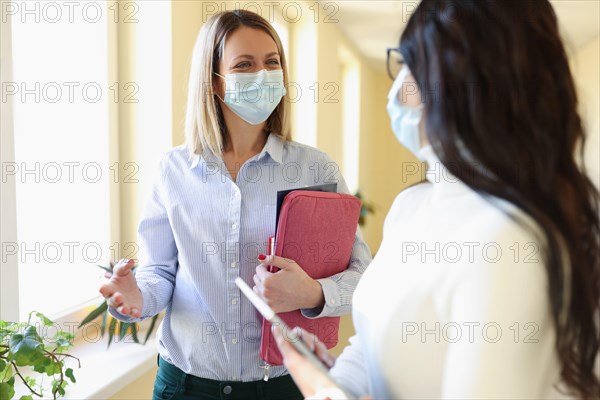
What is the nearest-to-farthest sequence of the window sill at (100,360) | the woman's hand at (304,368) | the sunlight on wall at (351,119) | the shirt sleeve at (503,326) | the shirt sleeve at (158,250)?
the shirt sleeve at (503,326) → the woman's hand at (304,368) → the shirt sleeve at (158,250) → the window sill at (100,360) → the sunlight on wall at (351,119)

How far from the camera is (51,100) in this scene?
7.21 feet

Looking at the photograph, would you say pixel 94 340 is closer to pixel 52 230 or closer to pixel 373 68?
pixel 52 230

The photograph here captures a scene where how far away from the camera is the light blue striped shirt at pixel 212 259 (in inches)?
54.8

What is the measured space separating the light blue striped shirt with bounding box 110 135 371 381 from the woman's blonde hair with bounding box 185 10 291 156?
47 millimetres

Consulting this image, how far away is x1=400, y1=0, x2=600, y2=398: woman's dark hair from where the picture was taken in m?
0.75

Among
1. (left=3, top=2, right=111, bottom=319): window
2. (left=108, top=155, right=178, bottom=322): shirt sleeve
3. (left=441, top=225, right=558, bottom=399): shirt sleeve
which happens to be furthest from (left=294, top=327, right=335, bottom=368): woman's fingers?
(left=3, top=2, right=111, bottom=319): window

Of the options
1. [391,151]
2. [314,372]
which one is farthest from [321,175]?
[391,151]

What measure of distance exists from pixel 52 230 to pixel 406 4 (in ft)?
9.84

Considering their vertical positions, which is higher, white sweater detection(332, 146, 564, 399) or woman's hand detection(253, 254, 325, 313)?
white sweater detection(332, 146, 564, 399)

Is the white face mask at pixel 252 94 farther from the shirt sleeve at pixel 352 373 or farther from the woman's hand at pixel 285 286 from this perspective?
the shirt sleeve at pixel 352 373

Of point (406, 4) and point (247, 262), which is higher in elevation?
point (406, 4)

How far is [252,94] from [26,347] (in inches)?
30.7

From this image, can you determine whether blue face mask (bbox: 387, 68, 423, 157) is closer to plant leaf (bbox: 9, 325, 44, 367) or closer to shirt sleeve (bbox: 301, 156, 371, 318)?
shirt sleeve (bbox: 301, 156, 371, 318)

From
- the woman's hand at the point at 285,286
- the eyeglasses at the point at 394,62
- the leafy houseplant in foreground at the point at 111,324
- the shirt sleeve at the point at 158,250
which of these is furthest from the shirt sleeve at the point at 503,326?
the leafy houseplant in foreground at the point at 111,324
